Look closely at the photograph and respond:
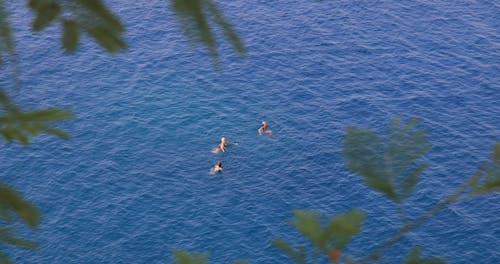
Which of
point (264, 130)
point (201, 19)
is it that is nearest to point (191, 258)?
point (201, 19)

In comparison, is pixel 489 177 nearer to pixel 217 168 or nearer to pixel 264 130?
pixel 217 168

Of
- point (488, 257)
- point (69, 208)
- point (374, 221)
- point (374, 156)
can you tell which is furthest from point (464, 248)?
point (374, 156)

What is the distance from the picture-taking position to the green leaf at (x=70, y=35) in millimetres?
4020

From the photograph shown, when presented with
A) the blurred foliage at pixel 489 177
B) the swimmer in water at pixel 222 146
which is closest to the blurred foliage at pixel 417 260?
the blurred foliage at pixel 489 177

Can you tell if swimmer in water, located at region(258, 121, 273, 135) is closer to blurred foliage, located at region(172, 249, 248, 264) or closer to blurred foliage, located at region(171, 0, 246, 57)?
blurred foliage, located at region(172, 249, 248, 264)

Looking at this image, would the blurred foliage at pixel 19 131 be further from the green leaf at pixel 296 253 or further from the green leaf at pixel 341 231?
the green leaf at pixel 341 231

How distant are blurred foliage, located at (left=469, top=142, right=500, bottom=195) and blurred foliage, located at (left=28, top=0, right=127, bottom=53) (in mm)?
2222

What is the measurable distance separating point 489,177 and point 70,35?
2.53m

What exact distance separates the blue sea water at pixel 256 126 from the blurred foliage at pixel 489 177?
811 inches

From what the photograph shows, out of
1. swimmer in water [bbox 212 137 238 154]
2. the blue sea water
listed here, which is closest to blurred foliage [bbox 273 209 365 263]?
the blue sea water

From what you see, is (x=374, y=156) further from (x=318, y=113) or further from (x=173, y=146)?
(x=318, y=113)

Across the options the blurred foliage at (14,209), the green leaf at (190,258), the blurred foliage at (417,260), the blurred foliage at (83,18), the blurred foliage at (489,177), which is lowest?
the green leaf at (190,258)

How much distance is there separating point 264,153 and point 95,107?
9898 millimetres

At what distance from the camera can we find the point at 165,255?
99.4 feet
